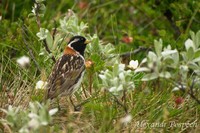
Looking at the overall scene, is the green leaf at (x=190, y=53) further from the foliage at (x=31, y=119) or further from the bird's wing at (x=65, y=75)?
the bird's wing at (x=65, y=75)

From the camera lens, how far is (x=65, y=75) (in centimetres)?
580

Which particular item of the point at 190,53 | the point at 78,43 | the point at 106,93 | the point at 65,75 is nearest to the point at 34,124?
the point at 190,53

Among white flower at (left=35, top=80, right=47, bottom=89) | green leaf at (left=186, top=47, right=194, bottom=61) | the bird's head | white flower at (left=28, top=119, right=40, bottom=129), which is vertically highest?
the bird's head

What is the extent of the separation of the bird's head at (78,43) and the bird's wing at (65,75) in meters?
0.14

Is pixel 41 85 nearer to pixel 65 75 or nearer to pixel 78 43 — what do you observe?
pixel 65 75

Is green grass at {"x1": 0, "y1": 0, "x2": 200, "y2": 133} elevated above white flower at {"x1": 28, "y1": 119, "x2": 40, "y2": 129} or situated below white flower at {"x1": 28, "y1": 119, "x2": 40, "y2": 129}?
above

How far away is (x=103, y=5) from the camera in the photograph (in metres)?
9.26

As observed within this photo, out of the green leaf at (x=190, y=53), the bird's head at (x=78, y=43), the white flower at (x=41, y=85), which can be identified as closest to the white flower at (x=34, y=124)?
the green leaf at (x=190, y=53)

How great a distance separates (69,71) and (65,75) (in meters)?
0.05

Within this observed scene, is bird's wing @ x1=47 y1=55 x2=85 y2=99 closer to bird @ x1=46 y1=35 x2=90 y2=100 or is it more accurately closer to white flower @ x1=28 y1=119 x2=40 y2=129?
bird @ x1=46 y1=35 x2=90 y2=100

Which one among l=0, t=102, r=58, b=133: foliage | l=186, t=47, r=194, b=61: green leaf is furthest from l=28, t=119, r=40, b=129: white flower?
l=186, t=47, r=194, b=61: green leaf

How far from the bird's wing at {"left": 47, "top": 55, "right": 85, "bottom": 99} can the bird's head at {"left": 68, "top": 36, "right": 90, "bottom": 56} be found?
142mm

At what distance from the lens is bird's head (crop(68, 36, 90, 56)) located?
6020 mm

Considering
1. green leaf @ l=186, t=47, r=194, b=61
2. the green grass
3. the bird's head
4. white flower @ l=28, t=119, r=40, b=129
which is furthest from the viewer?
the bird's head
